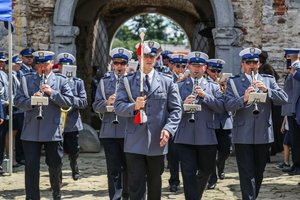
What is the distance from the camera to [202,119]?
6184 mm

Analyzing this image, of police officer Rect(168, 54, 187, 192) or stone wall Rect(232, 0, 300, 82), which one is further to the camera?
stone wall Rect(232, 0, 300, 82)

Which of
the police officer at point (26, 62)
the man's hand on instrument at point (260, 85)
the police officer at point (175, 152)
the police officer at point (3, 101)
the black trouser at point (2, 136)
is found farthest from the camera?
the police officer at point (26, 62)

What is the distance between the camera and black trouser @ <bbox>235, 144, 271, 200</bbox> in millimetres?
5906

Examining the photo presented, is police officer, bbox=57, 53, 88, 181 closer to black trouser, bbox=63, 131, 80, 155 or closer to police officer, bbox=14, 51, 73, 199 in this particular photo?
black trouser, bbox=63, 131, 80, 155

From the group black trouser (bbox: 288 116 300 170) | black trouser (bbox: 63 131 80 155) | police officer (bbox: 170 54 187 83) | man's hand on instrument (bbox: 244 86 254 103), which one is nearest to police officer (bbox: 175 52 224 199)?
man's hand on instrument (bbox: 244 86 254 103)

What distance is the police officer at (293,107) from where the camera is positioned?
7.76m

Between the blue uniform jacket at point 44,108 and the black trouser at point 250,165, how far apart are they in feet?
6.26

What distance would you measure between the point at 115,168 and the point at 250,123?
1.55 m

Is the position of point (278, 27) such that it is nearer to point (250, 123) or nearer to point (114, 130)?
point (250, 123)

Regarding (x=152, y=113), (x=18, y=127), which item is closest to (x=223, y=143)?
(x=152, y=113)

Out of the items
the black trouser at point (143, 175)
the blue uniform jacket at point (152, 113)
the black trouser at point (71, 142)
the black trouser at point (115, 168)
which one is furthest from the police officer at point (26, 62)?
the black trouser at point (143, 175)

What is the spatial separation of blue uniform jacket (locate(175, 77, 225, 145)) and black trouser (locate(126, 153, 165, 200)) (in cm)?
80

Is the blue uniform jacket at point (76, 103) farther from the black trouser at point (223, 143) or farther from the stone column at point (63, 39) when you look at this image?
the stone column at point (63, 39)

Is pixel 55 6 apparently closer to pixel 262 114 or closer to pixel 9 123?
pixel 9 123
